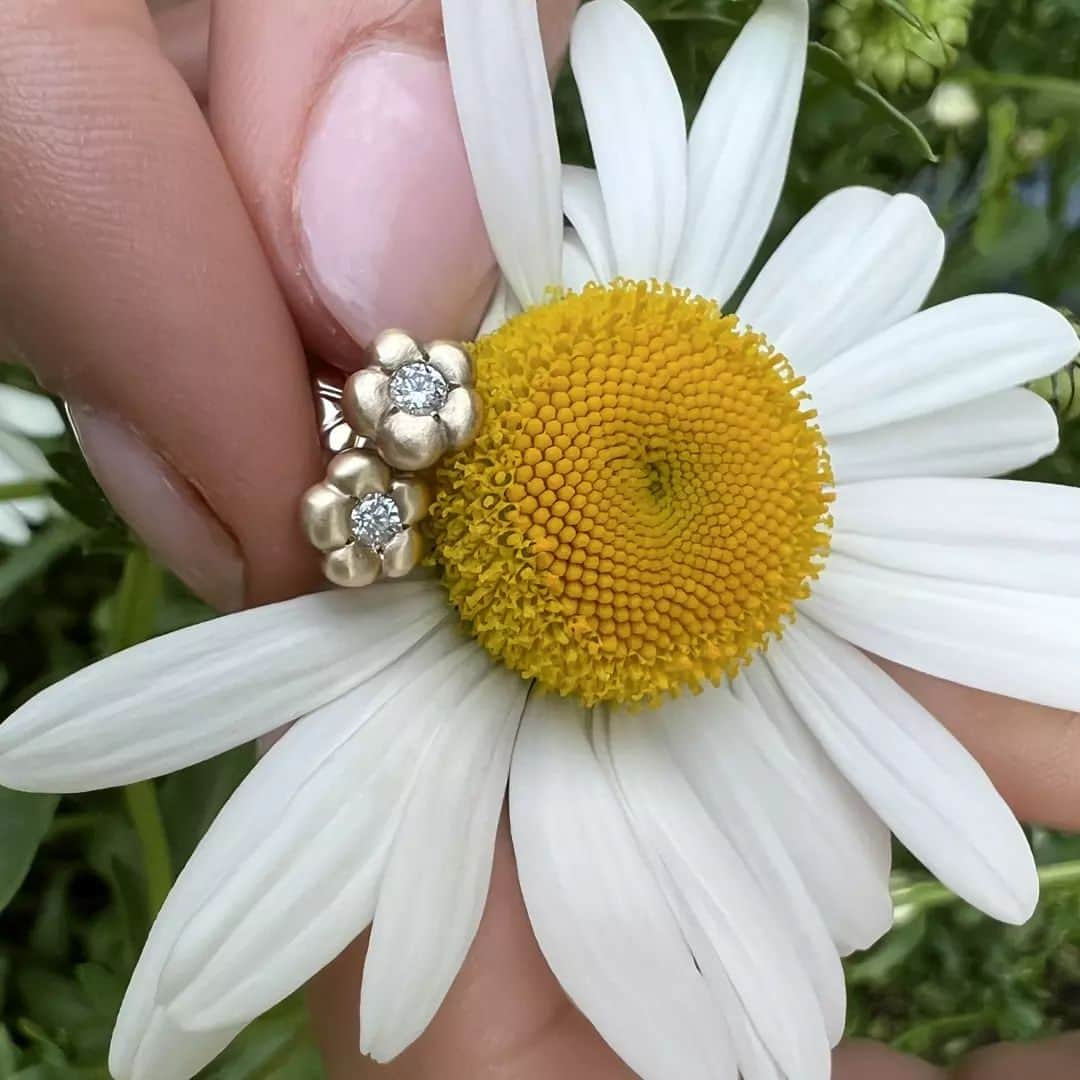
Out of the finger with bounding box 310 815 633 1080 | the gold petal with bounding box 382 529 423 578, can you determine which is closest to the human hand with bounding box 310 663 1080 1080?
the finger with bounding box 310 815 633 1080

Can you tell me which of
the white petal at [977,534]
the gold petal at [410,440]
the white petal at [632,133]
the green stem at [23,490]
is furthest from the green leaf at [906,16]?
the green stem at [23,490]

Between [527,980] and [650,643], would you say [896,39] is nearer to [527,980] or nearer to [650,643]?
[650,643]

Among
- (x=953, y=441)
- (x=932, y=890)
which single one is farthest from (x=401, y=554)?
(x=932, y=890)

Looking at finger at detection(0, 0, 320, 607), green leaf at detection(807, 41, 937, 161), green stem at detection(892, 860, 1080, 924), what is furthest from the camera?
green stem at detection(892, 860, 1080, 924)

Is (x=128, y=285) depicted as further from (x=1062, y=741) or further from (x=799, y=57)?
(x=1062, y=741)

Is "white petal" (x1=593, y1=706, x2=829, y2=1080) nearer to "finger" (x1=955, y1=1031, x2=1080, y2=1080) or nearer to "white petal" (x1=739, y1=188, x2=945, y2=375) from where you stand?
"white petal" (x1=739, y1=188, x2=945, y2=375)

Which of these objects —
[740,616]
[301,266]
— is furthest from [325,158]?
[740,616]

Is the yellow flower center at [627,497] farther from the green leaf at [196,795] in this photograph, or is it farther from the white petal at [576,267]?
the green leaf at [196,795]
